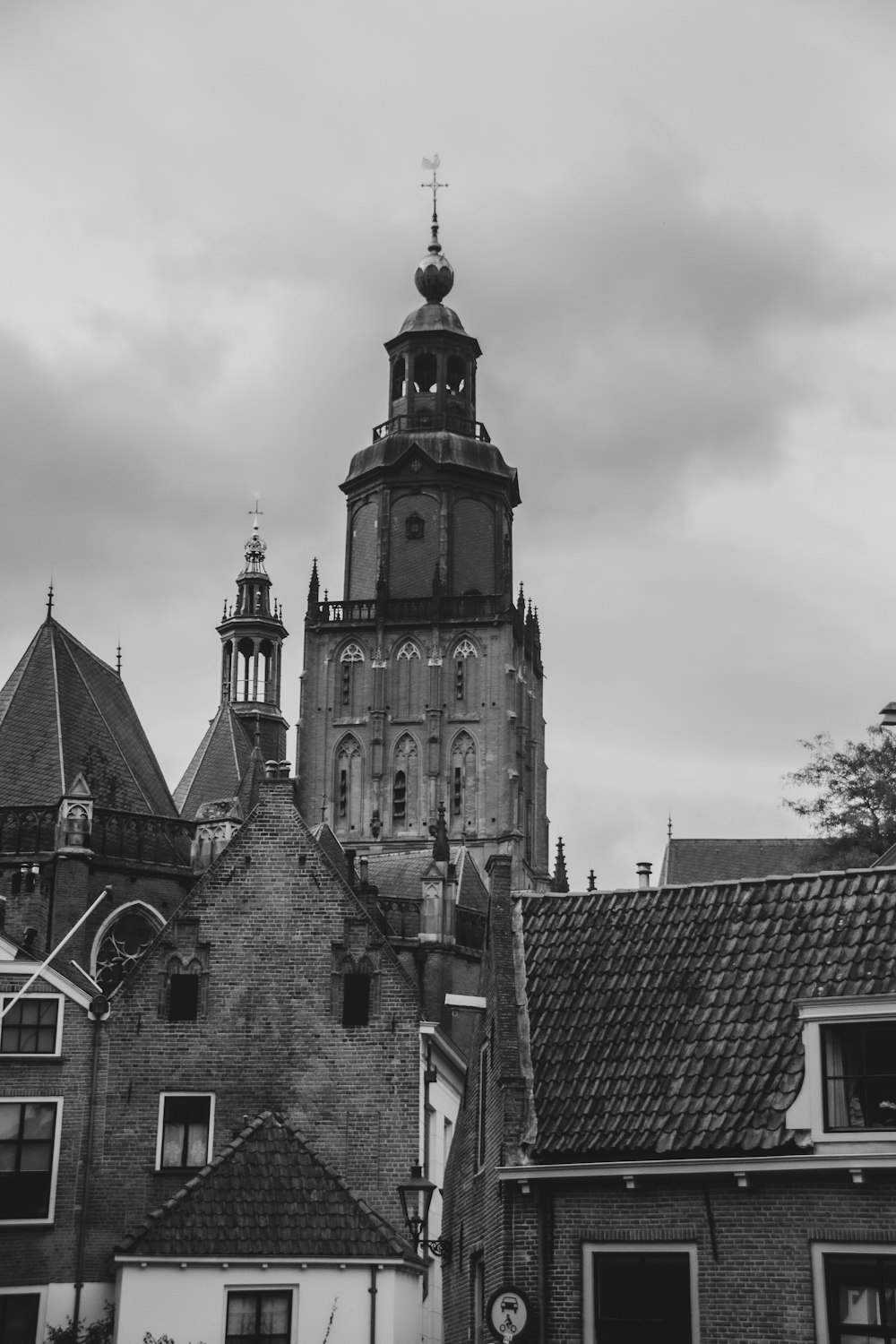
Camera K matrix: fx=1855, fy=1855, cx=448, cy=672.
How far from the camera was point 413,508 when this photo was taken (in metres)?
89.7

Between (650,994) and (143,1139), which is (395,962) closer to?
(143,1139)

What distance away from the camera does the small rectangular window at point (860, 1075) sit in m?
18.7

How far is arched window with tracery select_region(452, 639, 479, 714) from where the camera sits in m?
84.6

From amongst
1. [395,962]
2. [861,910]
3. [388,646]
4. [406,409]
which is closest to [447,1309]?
[395,962]

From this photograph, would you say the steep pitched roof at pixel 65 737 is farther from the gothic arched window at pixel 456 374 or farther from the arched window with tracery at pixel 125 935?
the gothic arched window at pixel 456 374

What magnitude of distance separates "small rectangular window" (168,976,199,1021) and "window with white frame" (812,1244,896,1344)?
Answer: 12482 mm

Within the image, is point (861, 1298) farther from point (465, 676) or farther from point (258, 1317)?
point (465, 676)

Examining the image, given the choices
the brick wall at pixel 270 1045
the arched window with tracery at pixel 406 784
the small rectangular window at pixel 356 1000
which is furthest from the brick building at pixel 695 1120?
the arched window with tracery at pixel 406 784

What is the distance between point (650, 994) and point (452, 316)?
7651 cm

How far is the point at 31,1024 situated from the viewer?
28.5 metres

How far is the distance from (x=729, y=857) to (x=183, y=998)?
4515cm

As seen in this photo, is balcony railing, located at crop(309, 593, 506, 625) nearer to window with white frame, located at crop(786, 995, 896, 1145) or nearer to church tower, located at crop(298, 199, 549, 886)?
church tower, located at crop(298, 199, 549, 886)

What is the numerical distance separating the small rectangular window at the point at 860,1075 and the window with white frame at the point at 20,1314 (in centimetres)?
1372

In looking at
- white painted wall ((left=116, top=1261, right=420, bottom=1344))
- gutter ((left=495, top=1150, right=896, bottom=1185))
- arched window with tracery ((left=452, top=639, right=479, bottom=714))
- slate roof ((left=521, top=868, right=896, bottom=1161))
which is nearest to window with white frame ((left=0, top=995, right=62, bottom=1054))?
white painted wall ((left=116, top=1261, right=420, bottom=1344))
